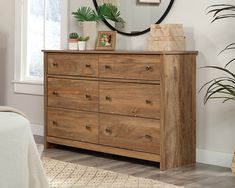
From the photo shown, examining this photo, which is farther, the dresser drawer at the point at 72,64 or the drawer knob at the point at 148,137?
the dresser drawer at the point at 72,64

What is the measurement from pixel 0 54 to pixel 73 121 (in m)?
1.76

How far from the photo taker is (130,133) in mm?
4438

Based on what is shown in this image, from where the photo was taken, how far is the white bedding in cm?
270

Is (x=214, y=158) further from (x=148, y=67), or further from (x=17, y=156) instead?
(x=17, y=156)

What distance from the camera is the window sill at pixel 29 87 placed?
580 centimetres

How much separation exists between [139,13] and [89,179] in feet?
5.52

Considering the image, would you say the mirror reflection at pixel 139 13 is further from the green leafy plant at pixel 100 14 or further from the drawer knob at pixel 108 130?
the drawer knob at pixel 108 130

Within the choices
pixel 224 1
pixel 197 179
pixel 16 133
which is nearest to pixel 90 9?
pixel 224 1

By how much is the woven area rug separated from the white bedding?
2.61ft

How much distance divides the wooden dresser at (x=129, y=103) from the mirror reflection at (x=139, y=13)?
50 centimetres

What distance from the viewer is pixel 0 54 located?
623cm

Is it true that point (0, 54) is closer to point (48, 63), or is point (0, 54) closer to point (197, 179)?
point (48, 63)

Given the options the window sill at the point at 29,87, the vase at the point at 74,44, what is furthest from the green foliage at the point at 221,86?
the window sill at the point at 29,87

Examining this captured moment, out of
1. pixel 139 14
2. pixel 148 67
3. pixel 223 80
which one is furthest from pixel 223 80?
pixel 139 14
